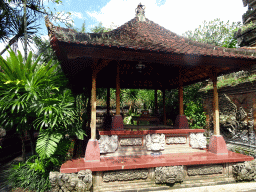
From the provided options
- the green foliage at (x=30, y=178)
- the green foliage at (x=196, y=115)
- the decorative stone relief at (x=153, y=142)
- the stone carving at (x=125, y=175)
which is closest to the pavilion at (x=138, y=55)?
the decorative stone relief at (x=153, y=142)

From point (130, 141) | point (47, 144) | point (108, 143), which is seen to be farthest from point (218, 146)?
point (47, 144)

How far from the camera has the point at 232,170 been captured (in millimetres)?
4711

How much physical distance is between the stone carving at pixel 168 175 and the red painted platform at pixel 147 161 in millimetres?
110

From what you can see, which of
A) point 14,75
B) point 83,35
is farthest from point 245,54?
point 14,75

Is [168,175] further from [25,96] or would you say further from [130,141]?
[25,96]

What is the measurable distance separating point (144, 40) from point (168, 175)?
348cm

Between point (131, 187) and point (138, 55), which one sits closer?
point (131, 187)

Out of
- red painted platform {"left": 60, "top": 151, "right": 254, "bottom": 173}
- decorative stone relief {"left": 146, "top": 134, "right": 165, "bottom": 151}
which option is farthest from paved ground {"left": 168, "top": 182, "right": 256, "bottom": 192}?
decorative stone relief {"left": 146, "top": 134, "right": 165, "bottom": 151}

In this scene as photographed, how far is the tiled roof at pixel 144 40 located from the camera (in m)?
3.92

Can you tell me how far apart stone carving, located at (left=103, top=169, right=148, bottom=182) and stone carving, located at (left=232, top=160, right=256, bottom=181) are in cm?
241

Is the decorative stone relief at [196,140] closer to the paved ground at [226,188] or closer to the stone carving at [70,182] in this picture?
the paved ground at [226,188]

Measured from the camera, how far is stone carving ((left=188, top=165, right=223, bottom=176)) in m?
4.46

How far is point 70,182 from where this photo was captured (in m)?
3.66

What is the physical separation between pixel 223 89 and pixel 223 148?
12.2ft
